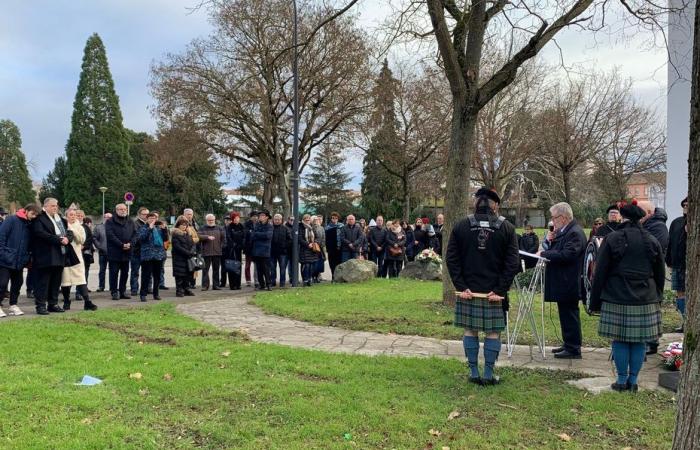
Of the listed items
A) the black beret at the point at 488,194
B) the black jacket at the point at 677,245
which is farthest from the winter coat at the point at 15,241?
the black jacket at the point at 677,245

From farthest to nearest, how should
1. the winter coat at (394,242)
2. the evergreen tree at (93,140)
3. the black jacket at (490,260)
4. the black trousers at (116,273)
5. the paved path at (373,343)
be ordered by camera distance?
the evergreen tree at (93,140)
the winter coat at (394,242)
the black trousers at (116,273)
the paved path at (373,343)
the black jacket at (490,260)

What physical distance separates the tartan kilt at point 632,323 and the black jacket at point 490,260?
1006 millimetres

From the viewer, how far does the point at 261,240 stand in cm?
1320

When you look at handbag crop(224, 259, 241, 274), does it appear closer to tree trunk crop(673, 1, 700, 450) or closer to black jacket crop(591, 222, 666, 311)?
black jacket crop(591, 222, 666, 311)

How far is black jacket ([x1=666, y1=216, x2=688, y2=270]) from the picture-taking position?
7652mm

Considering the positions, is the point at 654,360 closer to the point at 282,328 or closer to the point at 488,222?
→ the point at 488,222

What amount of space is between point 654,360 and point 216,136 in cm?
2367

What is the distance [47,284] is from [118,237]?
1.93m

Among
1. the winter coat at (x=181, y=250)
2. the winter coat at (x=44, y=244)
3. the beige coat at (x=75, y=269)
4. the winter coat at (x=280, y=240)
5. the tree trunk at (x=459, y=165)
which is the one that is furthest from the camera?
the winter coat at (x=280, y=240)

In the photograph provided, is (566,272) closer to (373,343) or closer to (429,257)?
(373,343)

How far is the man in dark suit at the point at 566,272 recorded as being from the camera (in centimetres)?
664

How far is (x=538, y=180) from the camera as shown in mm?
47000

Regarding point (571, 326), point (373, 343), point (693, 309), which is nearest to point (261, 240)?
point (373, 343)

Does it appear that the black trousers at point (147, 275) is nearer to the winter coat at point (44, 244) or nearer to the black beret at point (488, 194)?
the winter coat at point (44, 244)
